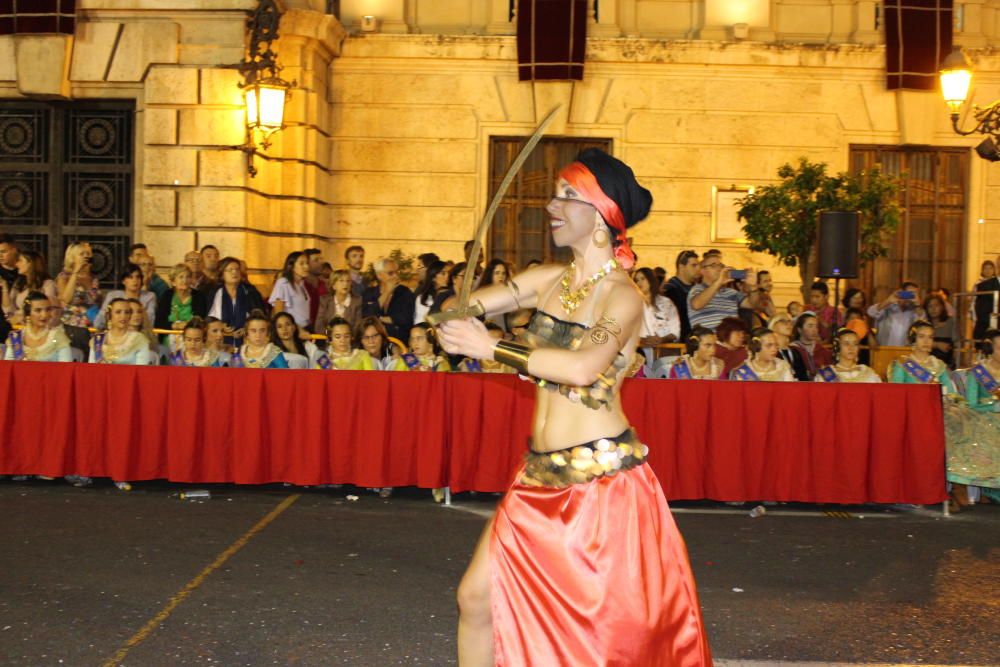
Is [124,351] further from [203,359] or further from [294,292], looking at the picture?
[294,292]

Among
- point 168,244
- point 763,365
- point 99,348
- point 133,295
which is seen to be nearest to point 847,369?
point 763,365

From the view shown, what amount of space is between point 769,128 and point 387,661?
14.3 metres

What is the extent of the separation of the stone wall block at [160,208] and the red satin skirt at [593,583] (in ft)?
39.2

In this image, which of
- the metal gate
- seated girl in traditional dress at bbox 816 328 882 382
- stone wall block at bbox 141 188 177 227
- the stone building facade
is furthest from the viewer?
the stone building facade

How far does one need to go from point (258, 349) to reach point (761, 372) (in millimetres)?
4162

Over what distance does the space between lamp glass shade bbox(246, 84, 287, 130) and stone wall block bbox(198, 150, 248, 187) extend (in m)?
0.47

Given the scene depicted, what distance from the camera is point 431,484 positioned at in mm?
9203

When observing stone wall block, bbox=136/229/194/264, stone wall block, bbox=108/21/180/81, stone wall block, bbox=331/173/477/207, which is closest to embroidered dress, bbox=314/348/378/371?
stone wall block, bbox=136/229/194/264

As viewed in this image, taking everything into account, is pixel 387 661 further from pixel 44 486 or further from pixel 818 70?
pixel 818 70

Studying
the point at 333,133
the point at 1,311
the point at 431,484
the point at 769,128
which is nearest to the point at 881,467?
the point at 431,484

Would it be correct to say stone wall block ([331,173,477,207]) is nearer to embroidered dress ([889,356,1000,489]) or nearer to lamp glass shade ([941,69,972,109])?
lamp glass shade ([941,69,972,109])

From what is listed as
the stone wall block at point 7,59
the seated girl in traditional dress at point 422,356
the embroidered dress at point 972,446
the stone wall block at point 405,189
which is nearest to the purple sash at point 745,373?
the embroidered dress at point 972,446

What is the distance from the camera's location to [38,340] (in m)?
10.3

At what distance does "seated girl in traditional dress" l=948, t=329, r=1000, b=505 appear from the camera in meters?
9.39
